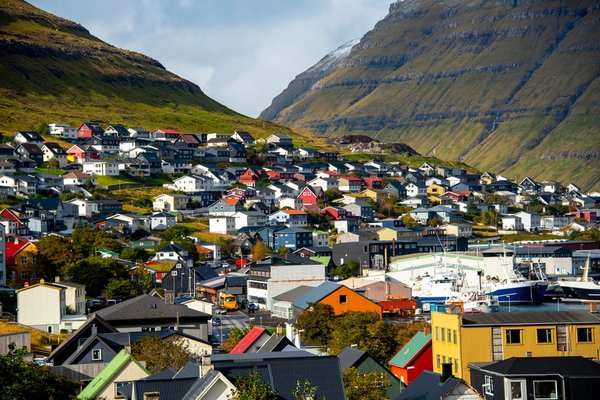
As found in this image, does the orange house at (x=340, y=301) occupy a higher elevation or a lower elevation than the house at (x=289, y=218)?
lower

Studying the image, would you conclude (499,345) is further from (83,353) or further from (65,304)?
(65,304)

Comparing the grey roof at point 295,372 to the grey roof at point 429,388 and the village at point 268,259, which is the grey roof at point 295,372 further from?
the grey roof at point 429,388

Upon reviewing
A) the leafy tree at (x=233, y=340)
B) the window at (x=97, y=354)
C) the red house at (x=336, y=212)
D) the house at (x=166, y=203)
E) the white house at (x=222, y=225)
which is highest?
the house at (x=166, y=203)

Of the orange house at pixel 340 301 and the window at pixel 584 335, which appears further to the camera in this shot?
the orange house at pixel 340 301

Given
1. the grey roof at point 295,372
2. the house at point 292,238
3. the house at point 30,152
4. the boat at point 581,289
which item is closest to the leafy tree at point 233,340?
the grey roof at point 295,372

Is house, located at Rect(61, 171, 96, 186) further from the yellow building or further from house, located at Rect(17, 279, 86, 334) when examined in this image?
the yellow building

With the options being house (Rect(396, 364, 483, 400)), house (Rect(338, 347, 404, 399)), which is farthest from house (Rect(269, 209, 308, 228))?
house (Rect(396, 364, 483, 400))

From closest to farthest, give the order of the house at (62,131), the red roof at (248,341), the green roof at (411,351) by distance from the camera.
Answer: the green roof at (411,351) → the red roof at (248,341) → the house at (62,131)

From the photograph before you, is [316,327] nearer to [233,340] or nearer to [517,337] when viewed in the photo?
Result: [233,340]
